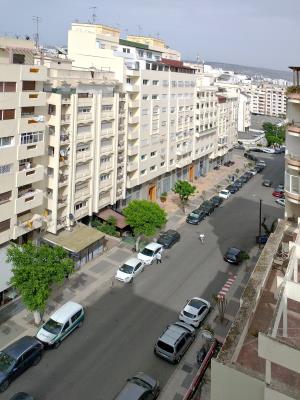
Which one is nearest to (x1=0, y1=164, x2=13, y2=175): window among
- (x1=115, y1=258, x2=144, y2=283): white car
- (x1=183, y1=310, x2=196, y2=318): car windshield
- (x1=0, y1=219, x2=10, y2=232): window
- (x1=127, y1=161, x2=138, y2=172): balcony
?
(x1=0, y1=219, x2=10, y2=232): window

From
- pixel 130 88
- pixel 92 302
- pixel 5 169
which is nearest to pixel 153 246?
pixel 92 302

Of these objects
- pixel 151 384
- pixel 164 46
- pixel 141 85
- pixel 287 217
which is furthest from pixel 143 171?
pixel 164 46

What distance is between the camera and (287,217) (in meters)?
24.2

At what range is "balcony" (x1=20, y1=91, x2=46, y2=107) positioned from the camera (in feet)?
94.4

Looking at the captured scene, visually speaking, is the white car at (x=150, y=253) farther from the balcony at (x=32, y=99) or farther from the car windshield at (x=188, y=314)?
the balcony at (x=32, y=99)

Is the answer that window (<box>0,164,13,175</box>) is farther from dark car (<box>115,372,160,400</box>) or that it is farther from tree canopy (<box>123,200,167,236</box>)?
dark car (<box>115,372,160,400</box>)

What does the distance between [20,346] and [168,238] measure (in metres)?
20.9

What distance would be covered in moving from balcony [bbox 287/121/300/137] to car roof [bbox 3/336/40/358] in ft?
59.3

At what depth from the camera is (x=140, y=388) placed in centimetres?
2055

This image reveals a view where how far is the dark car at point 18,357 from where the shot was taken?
21531mm

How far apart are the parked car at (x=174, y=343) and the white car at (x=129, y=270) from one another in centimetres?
806

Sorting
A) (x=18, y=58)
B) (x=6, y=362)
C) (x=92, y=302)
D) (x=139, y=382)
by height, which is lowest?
(x=139, y=382)

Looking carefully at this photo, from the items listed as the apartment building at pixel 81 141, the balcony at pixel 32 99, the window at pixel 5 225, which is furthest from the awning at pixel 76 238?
the balcony at pixel 32 99

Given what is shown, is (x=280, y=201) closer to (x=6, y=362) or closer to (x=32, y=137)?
(x=32, y=137)
